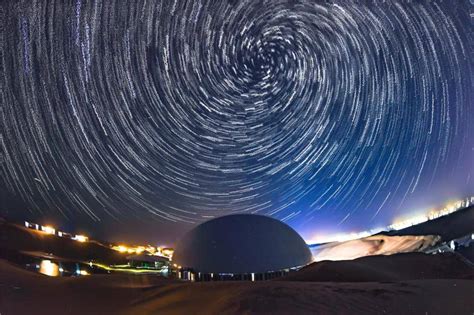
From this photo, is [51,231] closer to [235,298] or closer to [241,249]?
[241,249]

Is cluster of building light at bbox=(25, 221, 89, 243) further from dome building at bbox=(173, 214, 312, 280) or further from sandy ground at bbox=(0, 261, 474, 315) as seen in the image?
sandy ground at bbox=(0, 261, 474, 315)

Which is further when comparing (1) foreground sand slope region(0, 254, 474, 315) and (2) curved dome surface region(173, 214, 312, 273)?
(2) curved dome surface region(173, 214, 312, 273)

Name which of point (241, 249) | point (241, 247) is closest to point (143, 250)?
point (241, 247)

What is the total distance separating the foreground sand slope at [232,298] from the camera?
486 inches

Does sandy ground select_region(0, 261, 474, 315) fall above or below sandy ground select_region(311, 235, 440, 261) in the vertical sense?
below

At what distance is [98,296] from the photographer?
1502 centimetres

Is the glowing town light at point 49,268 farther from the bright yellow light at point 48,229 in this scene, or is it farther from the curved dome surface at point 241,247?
the bright yellow light at point 48,229

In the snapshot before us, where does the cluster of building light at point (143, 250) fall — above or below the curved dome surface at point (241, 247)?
above

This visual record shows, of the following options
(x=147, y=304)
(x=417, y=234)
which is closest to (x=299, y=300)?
(x=147, y=304)

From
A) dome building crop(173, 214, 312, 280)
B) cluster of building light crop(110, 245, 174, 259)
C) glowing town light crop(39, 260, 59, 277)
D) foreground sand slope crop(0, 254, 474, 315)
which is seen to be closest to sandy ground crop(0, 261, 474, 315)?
foreground sand slope crop(0, 254, 474, 315)

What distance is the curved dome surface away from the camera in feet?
88.1

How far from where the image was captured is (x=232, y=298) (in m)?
13.0

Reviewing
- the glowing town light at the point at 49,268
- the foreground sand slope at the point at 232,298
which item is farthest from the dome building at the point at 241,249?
the foreground sand slope at the point at 232,298

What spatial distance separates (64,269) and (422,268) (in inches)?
871
